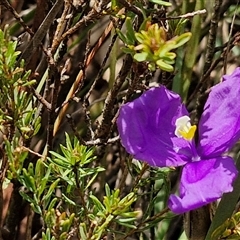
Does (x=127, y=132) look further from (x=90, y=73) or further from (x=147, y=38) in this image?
(x=90, y=73)

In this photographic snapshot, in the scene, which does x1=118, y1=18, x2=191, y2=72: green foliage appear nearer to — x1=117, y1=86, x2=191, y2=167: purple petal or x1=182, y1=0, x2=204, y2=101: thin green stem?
x1=117, y1=86, x2=191, y2=167: purple petal

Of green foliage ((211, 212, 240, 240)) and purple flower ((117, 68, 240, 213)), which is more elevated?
purple flower ((117, 68, 240, 213))

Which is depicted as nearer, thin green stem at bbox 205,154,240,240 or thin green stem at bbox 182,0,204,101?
thin green stem at bbox 205,154,240,240

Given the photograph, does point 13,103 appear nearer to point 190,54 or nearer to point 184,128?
point 184,128

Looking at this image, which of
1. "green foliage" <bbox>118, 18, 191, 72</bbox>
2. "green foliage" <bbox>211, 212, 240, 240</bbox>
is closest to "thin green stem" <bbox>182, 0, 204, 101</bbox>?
"green foliage" <bbox>211, 212, 240, 240</bbox>

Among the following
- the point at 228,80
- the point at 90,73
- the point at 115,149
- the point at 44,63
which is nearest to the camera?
the point at 228,80

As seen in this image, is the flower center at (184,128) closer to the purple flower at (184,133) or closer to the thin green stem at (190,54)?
the purple flower at (184,133)

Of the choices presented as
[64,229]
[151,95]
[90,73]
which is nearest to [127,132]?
[151,95]

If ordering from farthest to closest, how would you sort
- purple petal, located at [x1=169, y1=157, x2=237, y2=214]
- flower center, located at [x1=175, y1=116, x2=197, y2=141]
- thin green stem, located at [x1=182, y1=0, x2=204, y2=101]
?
thin green stem, located at [x1=182, y1=0, x2=204, y2=101]
flower center, located at [x1=175, y1=116, x2=197, y2=141]
purple petal, located at [x1=169, y1=157, x2=237, y2=214]
